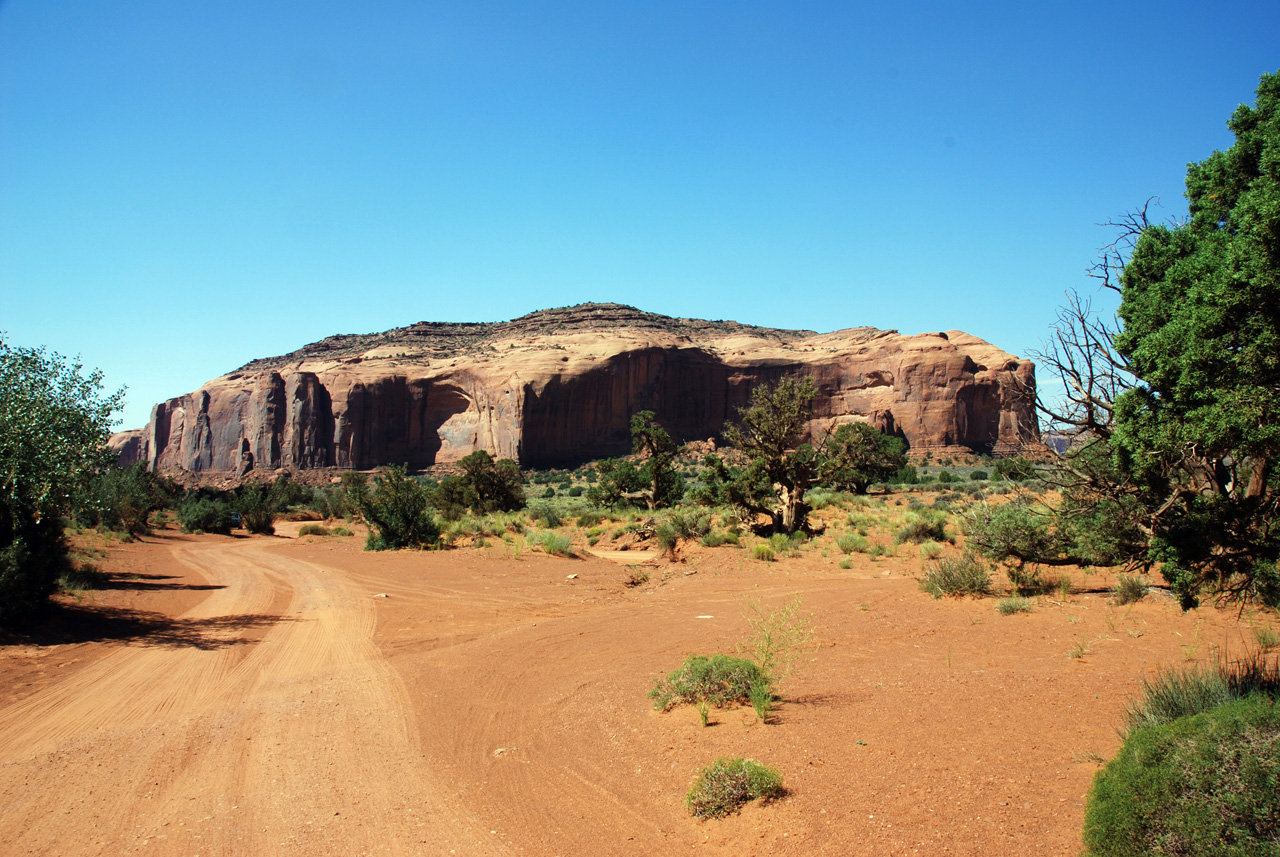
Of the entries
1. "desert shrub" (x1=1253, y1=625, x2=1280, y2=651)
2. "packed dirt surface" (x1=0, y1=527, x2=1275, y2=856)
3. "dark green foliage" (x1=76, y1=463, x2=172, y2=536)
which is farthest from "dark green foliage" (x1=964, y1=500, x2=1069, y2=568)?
"dark green foliage" (x1=76, y1=463, x2=172, y2=536)

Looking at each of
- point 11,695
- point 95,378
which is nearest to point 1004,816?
point 11,695

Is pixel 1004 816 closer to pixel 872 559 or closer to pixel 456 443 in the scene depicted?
pixel 872 559

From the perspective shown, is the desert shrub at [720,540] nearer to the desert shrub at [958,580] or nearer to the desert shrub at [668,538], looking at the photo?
the desert shrub at [668,538]

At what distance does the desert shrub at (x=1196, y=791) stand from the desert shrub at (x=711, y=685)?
3531 mm

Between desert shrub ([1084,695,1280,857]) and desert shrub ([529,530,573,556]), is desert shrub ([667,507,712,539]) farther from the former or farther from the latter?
desert shrub ([1084,695,1280,857])

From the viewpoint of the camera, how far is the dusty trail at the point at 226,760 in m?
4.71

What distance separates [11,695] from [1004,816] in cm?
999

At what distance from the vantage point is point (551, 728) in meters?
6.64

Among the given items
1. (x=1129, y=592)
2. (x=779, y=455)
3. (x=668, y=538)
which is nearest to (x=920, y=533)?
(x=779, y=455)

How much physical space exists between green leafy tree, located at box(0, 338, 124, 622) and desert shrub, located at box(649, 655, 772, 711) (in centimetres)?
1040

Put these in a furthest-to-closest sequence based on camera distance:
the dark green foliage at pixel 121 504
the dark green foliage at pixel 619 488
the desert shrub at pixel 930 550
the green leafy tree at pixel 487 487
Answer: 1. the green leafy tree at pixel 487 487
2. the dark green foliage at pixel 619 488
3. the dark green foliage at pixel 121 504
4. the desert shrub at pixel 930 550

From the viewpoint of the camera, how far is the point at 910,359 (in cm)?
7819

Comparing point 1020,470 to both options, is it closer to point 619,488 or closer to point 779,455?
point 779,455

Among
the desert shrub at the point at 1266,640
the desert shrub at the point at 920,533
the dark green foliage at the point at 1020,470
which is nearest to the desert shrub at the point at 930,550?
the desert shrub at the point at 920,533
